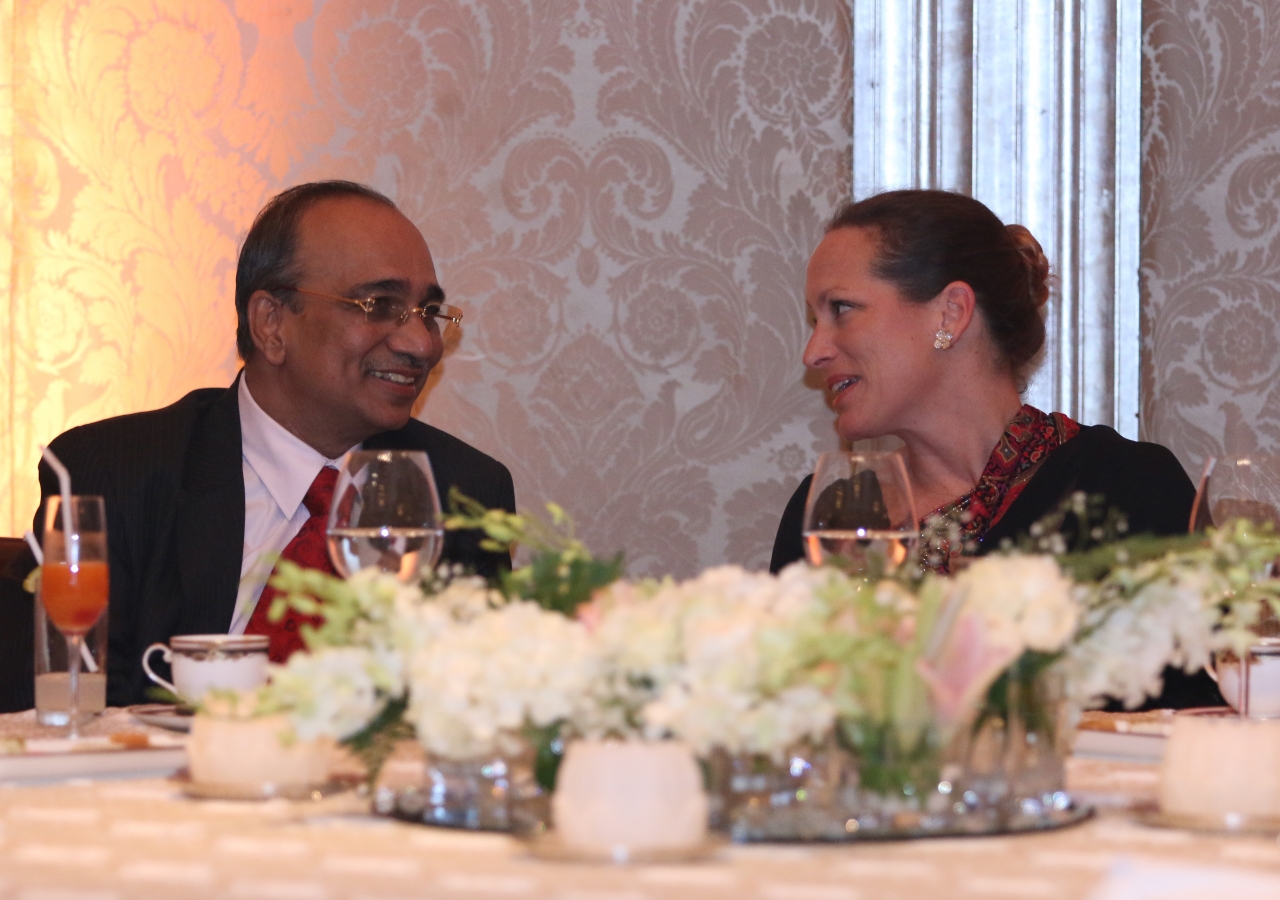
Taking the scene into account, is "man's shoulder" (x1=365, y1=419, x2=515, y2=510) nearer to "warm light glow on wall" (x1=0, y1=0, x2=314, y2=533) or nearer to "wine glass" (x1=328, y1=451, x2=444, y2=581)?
"warm light glow on wall" (x1=0, y1=0, x2=314, y2=533)

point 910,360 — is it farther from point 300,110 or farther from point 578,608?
point 578,608

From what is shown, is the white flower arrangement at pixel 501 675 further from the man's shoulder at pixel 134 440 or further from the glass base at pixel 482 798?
the man's shoulder at pixel 134 440

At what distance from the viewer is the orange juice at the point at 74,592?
5.37ft

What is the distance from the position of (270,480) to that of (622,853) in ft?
6.47

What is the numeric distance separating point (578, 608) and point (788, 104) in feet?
7.36

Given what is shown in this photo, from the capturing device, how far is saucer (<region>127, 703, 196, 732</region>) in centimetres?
157

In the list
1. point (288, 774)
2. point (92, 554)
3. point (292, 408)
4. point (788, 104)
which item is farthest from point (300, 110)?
point (288, 774)

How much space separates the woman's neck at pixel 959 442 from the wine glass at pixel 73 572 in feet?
4.99

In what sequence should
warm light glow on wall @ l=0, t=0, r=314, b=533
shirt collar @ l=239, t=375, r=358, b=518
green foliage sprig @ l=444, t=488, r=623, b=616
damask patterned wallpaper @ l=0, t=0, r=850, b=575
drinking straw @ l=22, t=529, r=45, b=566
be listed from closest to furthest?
green foliage sprig @ l=444, t=488, r=623, b=616, drinking straw @ l=22, t=529, r=45, b=566, shirt collar @ l=239, t=375, r=358, b=518, damask patterned wallpaper @ l=0, t=0, r=850, b=575, warm light glow on wall @ l=0, t=0, r=314, b=533

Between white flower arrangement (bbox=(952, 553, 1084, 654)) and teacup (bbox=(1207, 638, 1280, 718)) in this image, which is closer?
white flower arrangement (bbox=(952, 553, 1084, 654))

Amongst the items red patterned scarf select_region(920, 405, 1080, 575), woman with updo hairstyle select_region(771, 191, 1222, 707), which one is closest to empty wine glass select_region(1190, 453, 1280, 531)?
red patterned scarf select_region(920, 405, 1080, 575)

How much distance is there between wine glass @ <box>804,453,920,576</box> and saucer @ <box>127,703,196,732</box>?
61 cm

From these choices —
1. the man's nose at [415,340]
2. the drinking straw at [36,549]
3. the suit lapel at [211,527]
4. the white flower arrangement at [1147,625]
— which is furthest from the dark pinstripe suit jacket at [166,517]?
the white flower arrangement at [1147,625]

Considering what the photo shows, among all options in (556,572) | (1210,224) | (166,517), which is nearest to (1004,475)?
(1210,224)
